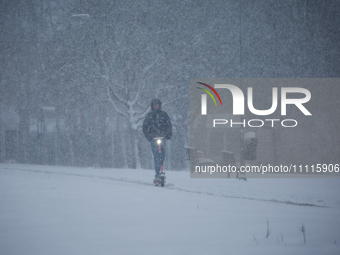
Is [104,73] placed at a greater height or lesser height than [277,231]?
greater

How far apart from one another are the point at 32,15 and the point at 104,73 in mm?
7052

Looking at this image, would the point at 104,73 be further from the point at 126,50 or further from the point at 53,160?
the point at 53,160

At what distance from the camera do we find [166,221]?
601 cm

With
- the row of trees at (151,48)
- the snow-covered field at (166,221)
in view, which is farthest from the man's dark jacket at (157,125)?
the row of trees at (151,48)

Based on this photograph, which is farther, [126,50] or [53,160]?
[53,160]

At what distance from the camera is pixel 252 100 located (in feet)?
79.3

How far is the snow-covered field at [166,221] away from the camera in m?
4.61

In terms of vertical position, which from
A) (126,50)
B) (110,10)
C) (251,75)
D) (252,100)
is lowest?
(252,100)

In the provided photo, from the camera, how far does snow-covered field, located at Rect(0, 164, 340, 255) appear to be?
15.1 ft

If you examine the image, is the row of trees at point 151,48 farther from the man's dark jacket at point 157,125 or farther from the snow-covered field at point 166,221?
the snow-covered field at point 166,221

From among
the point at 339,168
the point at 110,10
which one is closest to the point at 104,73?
the point at 110,10

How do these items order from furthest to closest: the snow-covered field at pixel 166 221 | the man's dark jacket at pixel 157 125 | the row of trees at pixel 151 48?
the row of trees at pixel 151 48
the man's dark jacket at pixel 157 125
the snow-covered field at pixel 166 221

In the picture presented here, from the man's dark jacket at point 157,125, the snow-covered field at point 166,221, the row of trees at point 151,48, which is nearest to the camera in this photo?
the snow-covered field at point 166,221

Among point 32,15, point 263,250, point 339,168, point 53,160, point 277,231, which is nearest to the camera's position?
point 263,250
